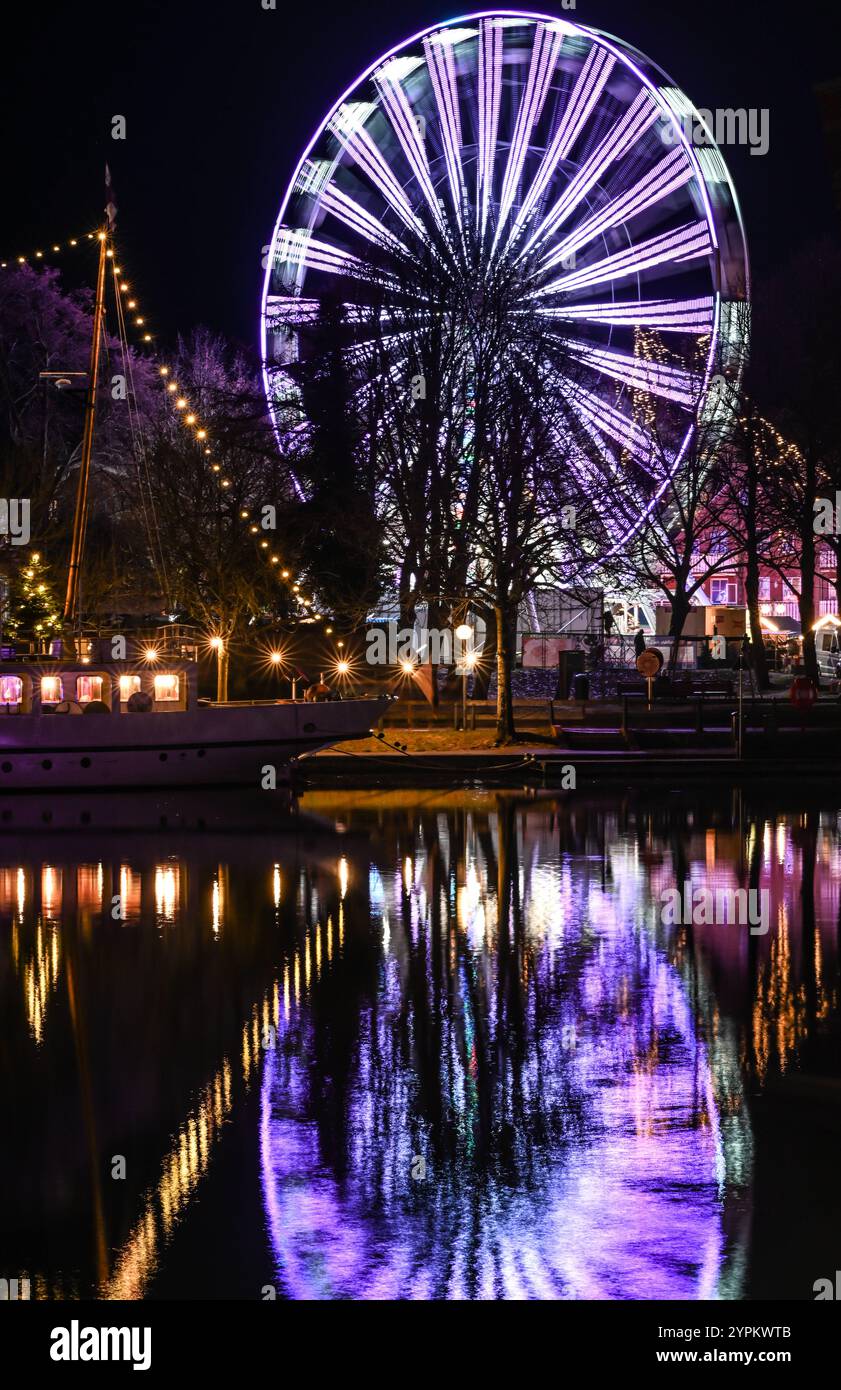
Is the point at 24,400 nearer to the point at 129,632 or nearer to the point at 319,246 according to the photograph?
the point at 319,246

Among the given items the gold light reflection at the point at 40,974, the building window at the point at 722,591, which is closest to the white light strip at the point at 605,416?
the gold light reflection at the point at 40,974

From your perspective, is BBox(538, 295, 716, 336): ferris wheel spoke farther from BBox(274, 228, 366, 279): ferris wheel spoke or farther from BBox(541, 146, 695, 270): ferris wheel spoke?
BBox(274, 228, 366, 279): ferris wheel spoke

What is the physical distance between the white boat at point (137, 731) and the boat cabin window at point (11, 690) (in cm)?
2

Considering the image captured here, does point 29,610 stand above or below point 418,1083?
above

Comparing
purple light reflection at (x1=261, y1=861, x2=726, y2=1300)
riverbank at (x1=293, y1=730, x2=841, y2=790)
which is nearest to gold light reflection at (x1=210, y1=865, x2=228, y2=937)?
purple light reflection at (x1=261, y1=861, x2=726, y2=1300)

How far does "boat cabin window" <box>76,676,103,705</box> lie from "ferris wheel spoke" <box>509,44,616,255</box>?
69.1ft

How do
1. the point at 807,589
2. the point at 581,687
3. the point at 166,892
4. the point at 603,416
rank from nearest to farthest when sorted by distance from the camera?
the point at 166,892 < the point at 581,687 < the point at 603,416 < the point at 807,589

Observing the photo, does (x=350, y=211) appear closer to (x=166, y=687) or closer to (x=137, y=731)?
(x=166, y=687)

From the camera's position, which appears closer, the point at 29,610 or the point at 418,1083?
the point at 418,1083

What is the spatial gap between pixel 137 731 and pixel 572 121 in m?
25.4

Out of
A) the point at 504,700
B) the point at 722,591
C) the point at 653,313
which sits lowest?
the point at 504,700

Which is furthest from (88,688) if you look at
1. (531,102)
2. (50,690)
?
(531,102)

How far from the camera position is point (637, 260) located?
5225 cm
